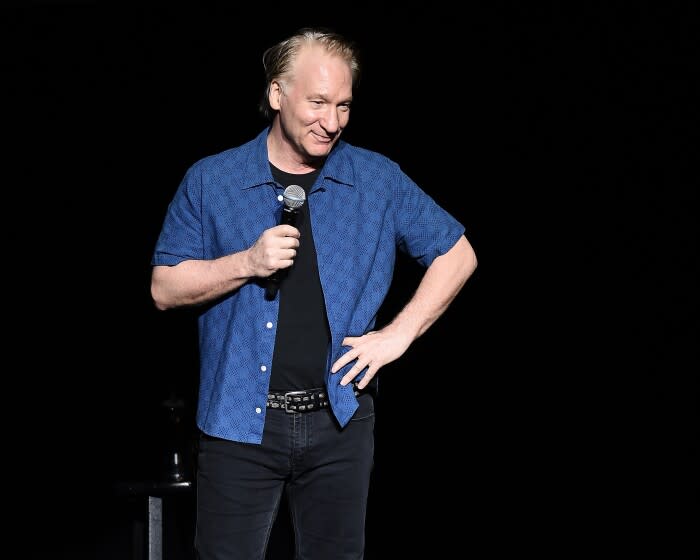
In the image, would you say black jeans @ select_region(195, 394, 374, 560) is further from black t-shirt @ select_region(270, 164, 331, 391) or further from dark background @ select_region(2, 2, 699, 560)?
dark background @ select_region(2, 2, 699, 560)

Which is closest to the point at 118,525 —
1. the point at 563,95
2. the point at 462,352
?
the point at 462,352

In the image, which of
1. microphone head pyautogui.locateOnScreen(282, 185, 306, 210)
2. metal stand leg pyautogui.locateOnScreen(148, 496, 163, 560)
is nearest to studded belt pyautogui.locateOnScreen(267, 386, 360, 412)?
microphone head pyautogui.locateOnScreen(282, 185, 306, 210)

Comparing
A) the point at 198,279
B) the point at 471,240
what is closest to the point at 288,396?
the point at 198,279

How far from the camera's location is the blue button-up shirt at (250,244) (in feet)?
6.31

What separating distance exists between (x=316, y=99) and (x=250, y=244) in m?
0.33

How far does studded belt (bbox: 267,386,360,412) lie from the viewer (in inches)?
76.1

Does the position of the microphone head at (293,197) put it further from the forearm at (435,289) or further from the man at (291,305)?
the forearm at (435,289)

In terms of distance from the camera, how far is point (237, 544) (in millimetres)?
1980

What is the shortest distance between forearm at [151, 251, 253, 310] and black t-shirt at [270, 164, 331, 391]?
112mm

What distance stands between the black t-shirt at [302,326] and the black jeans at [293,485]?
0.08 metres

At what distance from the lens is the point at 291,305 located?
1958 millimetres

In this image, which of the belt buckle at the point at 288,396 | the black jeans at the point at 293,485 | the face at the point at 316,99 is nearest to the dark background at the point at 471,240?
the black jeans at the point at 293,485

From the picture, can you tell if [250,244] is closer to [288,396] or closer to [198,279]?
[198,279]

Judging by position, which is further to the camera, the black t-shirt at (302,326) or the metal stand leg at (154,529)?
the metal stand leg at (154,529)
